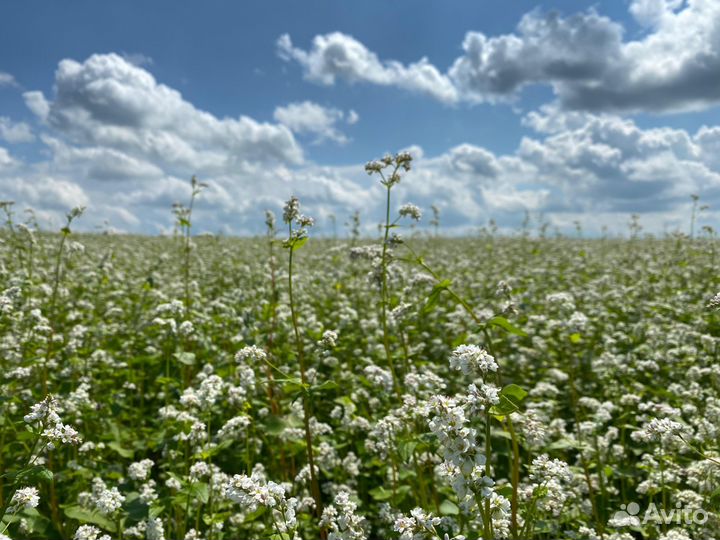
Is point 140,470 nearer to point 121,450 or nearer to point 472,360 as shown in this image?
point 121,450

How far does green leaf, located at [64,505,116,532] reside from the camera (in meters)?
4.15

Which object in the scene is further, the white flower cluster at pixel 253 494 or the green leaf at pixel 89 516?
the green leaf at pixel 89 516

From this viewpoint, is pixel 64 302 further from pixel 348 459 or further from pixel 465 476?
pixel 465 476

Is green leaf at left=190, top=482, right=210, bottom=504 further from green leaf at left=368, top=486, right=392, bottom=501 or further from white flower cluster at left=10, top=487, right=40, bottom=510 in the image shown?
green leaf at left=368, top=486, right=392, bottom=501

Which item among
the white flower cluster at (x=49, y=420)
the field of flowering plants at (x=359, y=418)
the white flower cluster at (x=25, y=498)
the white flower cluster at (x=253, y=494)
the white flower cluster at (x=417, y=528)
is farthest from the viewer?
the field of flowering plants at (x=359, y=418)

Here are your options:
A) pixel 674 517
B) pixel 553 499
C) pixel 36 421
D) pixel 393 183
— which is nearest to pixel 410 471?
pixel 553 499

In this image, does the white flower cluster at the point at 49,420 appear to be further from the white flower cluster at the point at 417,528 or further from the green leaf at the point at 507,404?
the green leaf at the point at 507,404

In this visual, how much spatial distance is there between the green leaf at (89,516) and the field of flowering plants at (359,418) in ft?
0.07

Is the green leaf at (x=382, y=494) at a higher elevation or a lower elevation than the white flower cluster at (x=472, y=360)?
lower

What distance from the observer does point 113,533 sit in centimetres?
448

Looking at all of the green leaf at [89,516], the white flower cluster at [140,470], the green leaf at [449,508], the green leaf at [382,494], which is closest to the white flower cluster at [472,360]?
the green leaf at [449,508]

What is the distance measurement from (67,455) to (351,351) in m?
4.42

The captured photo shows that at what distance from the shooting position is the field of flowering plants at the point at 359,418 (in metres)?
3.03

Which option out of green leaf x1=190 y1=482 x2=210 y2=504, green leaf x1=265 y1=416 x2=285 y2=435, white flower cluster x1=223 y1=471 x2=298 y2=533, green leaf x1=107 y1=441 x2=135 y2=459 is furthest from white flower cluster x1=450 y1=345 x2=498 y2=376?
green leaf x1=107 y1=441 x2=135 y2=459
